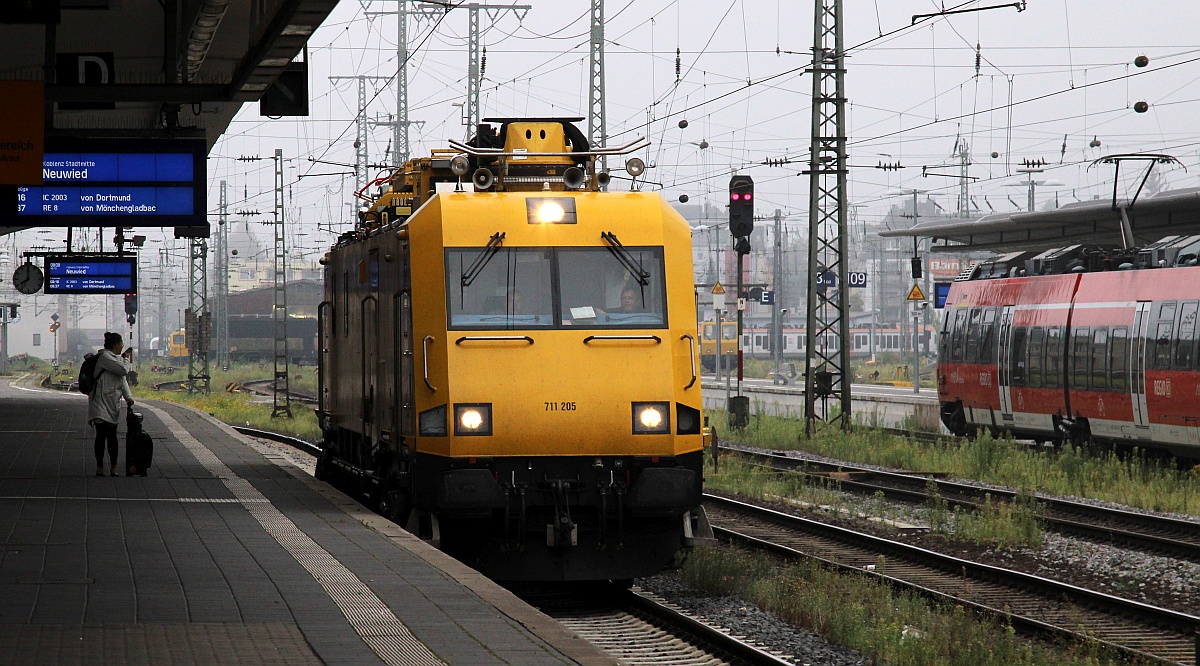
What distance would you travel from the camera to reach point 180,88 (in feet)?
47.4

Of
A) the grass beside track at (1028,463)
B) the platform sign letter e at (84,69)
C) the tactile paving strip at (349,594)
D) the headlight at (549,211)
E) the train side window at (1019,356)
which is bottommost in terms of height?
the grass beside track at (1028,463)

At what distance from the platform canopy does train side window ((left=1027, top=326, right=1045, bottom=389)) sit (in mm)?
2159

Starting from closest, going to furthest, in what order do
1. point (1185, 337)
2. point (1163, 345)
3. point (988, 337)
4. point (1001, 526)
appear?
point (1001, 526) < point (1185, 337) < point (1163, 345) < point (988, 337)

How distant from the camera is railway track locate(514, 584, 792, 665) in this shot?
29.5 ft

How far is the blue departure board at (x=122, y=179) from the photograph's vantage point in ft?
57.0

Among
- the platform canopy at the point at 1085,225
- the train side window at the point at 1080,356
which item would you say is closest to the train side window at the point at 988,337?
the platform canopy at the point at 1085,225

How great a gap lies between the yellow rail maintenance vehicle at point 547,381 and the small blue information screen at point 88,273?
57.7ft

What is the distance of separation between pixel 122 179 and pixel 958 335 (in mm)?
16223

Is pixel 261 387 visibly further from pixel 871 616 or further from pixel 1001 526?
pixel 871 616

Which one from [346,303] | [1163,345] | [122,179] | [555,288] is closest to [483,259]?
[555,288]

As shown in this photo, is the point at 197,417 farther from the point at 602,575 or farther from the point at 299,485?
the point at 602,575

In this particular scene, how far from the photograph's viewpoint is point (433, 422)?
10.5 meters

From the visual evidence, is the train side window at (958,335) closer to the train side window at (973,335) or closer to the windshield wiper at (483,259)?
the train side window at (973,335)

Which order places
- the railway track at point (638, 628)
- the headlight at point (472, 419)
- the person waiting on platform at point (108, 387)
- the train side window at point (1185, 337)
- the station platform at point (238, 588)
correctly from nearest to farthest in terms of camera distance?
the station platform at point (238, 588) → the railway track at point (638, 628) → the headlight at point (472, 419) → the person waiting on platform at point (108, 387) → the train side window at point (1185, 337)
